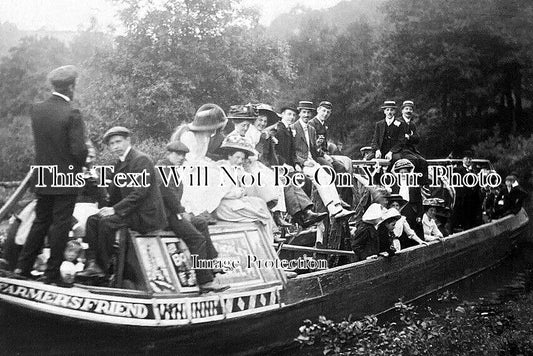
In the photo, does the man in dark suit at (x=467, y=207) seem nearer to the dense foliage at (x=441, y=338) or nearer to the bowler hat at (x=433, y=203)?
the bowler hat at (x=433, y=203)

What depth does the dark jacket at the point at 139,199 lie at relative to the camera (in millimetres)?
5082

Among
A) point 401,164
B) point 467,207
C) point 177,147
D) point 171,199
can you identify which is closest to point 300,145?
point 401,164

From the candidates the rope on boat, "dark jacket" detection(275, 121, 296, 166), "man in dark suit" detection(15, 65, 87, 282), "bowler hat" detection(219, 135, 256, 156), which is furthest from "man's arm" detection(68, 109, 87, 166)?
"dark jacket" detection(275, 121, 296, 166)

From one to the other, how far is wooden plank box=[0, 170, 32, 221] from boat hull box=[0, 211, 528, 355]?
504 millimetres

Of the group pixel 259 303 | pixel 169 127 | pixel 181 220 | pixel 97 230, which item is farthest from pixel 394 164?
pixel 97 230

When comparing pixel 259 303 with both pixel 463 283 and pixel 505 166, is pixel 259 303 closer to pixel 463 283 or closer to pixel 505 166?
pixel 463 283

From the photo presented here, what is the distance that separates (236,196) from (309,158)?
230cm

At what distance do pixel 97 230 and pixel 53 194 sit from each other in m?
0.54

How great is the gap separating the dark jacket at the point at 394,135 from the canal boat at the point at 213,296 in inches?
83.3

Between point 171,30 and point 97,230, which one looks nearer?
point 97,230

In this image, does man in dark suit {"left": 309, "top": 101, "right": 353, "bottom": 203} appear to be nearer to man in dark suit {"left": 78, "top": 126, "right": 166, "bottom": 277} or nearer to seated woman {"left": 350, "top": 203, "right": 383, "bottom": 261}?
seated woman {"left": 350, "top": 203, "right": 383, "bottom": 261}

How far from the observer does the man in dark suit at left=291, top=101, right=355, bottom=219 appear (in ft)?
26.1

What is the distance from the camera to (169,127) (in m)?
10.1

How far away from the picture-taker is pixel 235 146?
6188mm
